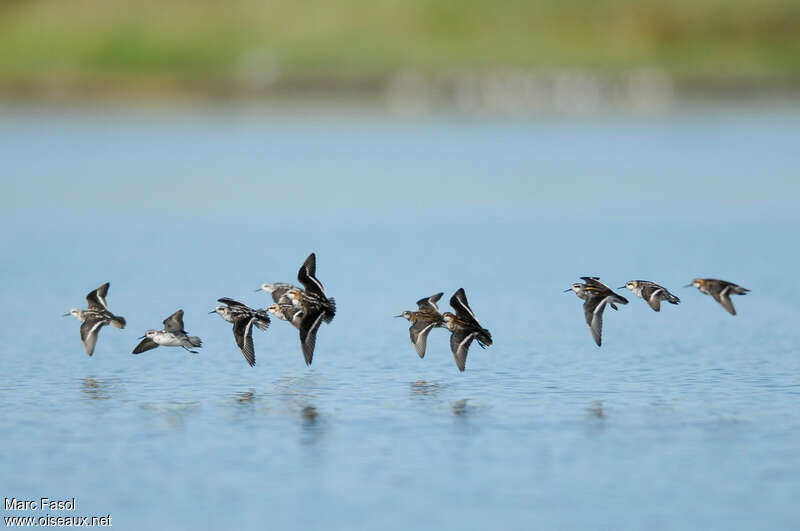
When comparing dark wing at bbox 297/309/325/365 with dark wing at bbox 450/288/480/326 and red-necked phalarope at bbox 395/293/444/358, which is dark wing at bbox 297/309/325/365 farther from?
dark wing at bbox 450/288/480/326

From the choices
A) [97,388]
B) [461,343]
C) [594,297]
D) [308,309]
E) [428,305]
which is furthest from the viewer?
[428,305]

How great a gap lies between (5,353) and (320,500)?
13388 mm

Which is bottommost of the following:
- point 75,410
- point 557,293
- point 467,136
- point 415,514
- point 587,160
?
point 415,514

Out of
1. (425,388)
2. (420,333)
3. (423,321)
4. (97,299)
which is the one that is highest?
(97,299)

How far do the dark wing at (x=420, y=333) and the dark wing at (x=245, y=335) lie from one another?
2.80m

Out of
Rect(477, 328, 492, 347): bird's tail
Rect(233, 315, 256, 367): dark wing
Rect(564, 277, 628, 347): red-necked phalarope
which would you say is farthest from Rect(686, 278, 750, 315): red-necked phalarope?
Rect(233, 315, 256, 367): dark wing

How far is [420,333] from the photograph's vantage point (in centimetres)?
2733

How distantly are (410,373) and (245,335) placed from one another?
3.56 metres

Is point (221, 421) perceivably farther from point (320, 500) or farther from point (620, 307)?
point (620, 307)

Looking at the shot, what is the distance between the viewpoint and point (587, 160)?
102125 millimetres

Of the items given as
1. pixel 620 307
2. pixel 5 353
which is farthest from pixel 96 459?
pixel 620 307

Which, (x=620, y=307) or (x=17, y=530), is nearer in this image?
(x=17, y=530)

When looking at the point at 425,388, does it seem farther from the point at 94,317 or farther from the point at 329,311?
the point at 94,317

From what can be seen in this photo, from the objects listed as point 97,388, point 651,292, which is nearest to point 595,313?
point 651,292
